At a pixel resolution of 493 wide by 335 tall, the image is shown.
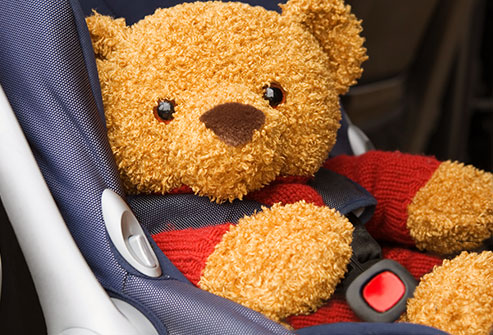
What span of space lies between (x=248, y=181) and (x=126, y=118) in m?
0.16

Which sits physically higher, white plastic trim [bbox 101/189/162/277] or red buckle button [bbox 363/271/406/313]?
white plastic trim [bbox 101/189/162/277]

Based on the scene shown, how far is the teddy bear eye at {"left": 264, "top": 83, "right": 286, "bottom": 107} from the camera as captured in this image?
0.65 m

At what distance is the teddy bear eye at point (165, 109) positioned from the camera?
64cm

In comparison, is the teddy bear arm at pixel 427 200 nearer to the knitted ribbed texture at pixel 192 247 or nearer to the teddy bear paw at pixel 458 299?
the teddy bear paw at pixel 458 299

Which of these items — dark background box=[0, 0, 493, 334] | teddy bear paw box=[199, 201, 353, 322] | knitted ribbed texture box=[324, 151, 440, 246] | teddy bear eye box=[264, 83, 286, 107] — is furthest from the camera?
dark background box=[0, 0, 493, 334]

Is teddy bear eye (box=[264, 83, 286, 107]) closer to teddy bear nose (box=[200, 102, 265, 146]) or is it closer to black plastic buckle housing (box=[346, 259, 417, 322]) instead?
teddy bear nose (box=[200, 102, 265, 146])

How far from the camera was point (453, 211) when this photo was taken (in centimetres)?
73

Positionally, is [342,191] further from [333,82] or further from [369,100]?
[369,100]

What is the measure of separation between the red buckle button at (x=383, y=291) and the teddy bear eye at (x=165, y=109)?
0.91ft

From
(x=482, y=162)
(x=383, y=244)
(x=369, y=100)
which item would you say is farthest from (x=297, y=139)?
(x=482, y=162)

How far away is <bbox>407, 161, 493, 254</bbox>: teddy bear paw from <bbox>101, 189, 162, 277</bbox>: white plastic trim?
342 mm

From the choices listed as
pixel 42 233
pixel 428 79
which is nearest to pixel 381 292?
pixel 42 233

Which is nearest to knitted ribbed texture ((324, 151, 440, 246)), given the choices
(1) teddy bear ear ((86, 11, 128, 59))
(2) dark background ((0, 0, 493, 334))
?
(1) teddy bear ear ((86, 11, 128, 59))

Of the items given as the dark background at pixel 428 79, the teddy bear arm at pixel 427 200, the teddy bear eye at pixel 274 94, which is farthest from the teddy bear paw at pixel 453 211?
the dark background at pixel 428 79
